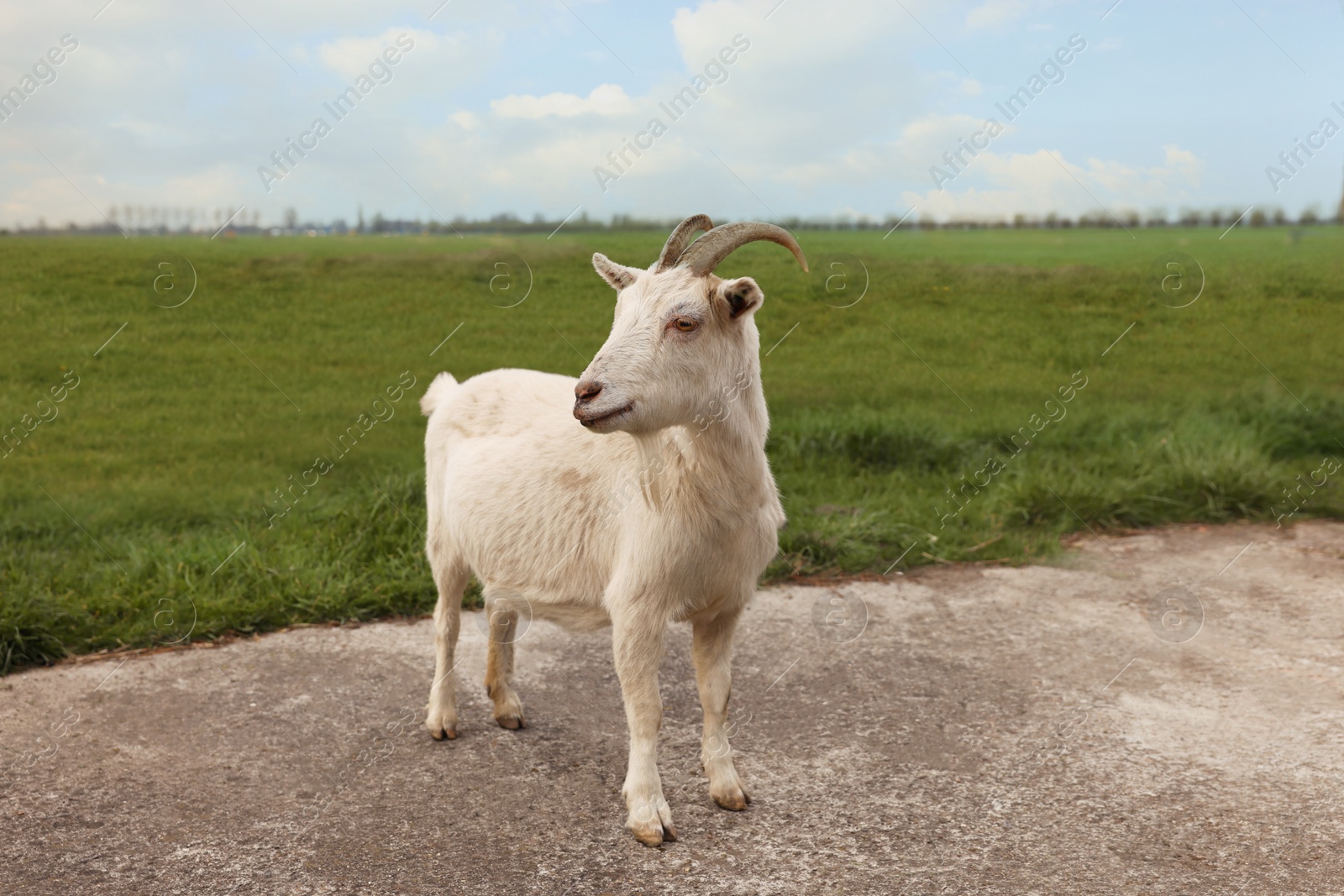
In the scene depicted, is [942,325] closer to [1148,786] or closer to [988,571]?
[988,571]

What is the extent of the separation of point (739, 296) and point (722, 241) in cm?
19

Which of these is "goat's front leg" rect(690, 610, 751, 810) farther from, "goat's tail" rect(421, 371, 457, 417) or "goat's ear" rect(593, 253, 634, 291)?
"goat's tail" rect(421, 371, 457, 417)

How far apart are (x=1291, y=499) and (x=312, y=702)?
729cm

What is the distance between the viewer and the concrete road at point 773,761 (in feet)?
12.2

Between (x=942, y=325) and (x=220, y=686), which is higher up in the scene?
(x=942, y=325)

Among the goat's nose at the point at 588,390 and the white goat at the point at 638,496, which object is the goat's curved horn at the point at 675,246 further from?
the goat's nose at the point at 588,390

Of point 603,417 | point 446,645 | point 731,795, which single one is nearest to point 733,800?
point 731,795

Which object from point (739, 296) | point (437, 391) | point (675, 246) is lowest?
point (437, 391)

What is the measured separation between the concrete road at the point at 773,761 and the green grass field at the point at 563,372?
71cm

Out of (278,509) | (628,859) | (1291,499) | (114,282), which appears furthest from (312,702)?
(114,282)

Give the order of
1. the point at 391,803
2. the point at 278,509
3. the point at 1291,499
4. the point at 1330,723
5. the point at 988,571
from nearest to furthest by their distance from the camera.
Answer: the point at 391,803 → the point at 1330,723 → the point at 988,571 → the point at 278,509 → the point at 1291,499

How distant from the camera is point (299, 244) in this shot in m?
12.4

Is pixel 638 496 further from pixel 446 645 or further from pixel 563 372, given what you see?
pixel 563 372

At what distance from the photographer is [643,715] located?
3869 mm
